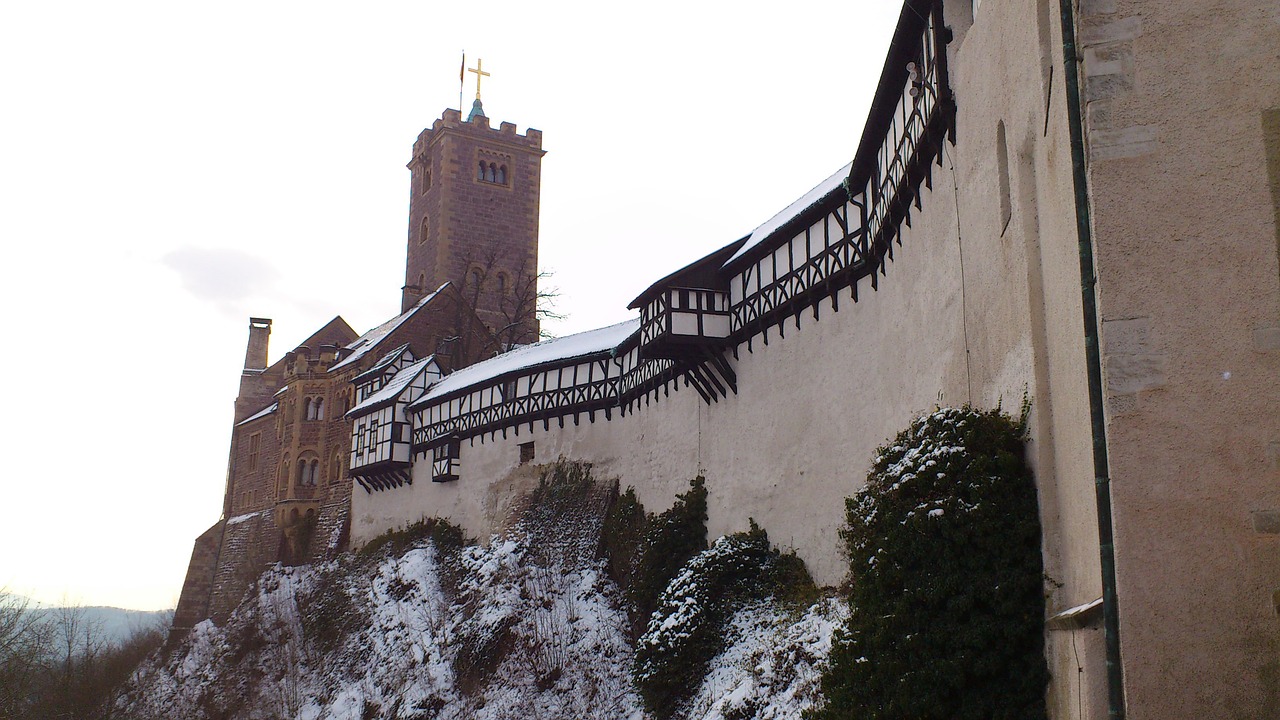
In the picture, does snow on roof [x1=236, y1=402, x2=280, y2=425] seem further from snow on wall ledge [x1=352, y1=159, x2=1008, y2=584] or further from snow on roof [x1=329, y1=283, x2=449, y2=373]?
snow on wall ledge [x1=352, y1=159, x2=1008, y2=584]

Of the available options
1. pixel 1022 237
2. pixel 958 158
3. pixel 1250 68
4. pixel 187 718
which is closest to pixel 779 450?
pixel 958 158

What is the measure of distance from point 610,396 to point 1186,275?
21.1 meters

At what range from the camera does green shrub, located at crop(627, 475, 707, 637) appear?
2217cm

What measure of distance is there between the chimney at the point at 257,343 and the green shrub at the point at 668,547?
36.8 meters

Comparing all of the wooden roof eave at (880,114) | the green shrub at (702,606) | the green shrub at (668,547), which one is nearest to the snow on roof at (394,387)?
the green shrub at (668,547)

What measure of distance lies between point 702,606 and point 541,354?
13952 millimetres

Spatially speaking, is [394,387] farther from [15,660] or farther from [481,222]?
[15,660]

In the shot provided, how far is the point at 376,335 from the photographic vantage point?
46.6 meters

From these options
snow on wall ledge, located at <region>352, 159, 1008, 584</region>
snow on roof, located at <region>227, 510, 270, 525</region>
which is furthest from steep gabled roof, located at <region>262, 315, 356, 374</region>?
snow on wall ledge, located at <region>352, 159, 1008, 584</region>

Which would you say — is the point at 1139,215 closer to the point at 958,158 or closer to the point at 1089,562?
the point at 1089,562

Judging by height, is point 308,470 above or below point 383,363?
below

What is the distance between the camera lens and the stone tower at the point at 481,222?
158 feet

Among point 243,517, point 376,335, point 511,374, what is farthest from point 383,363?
point 511,374

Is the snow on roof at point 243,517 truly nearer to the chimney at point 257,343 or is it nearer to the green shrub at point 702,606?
the chimney at point 257,343
